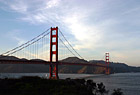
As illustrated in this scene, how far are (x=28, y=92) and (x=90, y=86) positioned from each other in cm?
1076

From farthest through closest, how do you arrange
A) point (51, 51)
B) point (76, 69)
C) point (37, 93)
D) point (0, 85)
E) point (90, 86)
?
point (76, 69)
point (51, 51)
point (90, 86)
point (0, 85)
point (37, 93)

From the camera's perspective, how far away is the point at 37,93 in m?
18.7

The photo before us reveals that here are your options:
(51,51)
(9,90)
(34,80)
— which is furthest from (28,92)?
(51,51)

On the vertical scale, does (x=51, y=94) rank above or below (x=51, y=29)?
below

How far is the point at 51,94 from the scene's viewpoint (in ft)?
61.8

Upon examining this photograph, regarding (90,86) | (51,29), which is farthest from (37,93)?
(51,29)

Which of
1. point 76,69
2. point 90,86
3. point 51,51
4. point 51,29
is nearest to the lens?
point 90,86

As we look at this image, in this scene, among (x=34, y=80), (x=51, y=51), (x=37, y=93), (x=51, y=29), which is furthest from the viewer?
(x=51, y=29)

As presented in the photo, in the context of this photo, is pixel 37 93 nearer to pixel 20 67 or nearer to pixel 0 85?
pixel 0 85

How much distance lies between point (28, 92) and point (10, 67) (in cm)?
16838

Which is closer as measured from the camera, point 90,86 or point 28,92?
point 28,92

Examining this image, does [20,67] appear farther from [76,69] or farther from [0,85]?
[0,85]

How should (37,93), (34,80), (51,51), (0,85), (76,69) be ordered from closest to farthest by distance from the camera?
(37,93)
(0,85)
(34,80)
(51,51)
(76,69)

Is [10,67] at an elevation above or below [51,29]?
below
